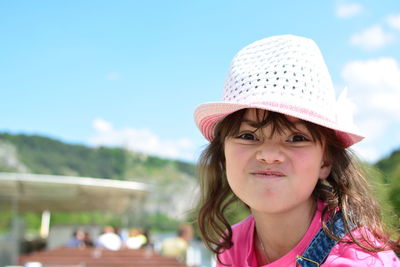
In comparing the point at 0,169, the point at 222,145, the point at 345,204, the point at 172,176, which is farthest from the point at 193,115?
the point at 172,176

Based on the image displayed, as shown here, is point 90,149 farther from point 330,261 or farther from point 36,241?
point 330,261

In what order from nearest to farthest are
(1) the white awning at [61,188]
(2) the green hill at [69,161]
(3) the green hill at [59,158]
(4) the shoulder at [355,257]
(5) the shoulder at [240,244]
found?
(4) the shoulder at [355,257] → (5) the shoulder at [240,244] → (1) the white awning at [61,188] → (2) the green hill at [69,161] → (3) the green hill at [59,158]

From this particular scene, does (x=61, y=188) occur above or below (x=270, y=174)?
below

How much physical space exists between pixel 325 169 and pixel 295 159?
30 centimetres

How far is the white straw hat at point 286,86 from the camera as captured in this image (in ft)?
5.28

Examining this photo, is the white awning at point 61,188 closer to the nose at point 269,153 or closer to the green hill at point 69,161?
the nose at point 269,153

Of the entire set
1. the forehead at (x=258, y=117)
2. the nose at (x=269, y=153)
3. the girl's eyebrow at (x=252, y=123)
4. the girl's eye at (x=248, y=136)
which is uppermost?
the forehead at (x=258, y=117)

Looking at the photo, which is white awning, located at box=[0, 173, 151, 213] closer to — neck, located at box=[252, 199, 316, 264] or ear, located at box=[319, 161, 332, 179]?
neck, located at box=[252, 199, 316, 264]

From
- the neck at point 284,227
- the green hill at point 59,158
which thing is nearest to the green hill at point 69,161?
the green hill at point 59,158

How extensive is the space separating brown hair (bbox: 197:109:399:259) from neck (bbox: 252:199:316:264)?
69mm

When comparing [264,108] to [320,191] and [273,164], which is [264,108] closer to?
[273,164]

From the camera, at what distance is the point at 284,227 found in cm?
183

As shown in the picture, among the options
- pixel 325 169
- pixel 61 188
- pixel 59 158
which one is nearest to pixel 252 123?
pixel 325 169

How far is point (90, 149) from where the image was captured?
6272 centimetres
